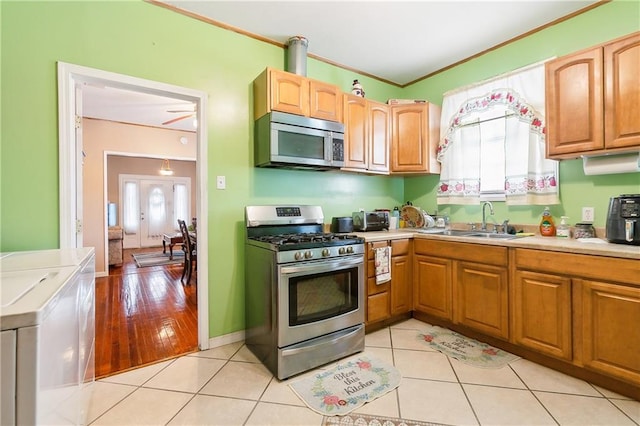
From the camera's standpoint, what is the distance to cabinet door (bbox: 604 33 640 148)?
187 cm

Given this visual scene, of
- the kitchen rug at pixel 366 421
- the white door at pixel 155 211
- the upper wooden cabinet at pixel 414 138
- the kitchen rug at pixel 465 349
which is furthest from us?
the white door at pixel 155 211

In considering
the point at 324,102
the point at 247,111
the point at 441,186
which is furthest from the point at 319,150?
the point at 441,186

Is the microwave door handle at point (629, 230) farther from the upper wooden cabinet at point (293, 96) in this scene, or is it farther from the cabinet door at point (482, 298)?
the upper wooden cabinet at point (293, 96)

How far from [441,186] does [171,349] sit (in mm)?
3047

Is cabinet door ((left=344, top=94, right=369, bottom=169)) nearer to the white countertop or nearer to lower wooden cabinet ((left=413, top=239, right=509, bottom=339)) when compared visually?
the white countertop

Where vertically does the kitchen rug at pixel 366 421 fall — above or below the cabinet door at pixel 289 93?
below

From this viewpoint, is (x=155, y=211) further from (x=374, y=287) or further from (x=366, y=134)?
(x=374, y=287)

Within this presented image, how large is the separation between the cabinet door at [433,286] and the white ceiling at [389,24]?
2.03 metres

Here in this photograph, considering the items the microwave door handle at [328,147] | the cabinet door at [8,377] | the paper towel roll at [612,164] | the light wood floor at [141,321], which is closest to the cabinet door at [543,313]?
the paper towel roll at [612,164]

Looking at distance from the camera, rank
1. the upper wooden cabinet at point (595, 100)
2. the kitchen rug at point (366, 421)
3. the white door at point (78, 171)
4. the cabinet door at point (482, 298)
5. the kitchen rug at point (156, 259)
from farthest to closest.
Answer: the kitchen rug at point (156, 259) < the cabinet door at point (482, 298) < the white door at point (78, 171) < the upper wooden cabinet at point (595, 100) < the kitchen rug at point (366, 421)

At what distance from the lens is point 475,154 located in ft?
9.92

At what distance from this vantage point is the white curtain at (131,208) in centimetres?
823

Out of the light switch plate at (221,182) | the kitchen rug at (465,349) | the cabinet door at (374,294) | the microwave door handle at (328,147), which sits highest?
the microwave door handle at (328,147)

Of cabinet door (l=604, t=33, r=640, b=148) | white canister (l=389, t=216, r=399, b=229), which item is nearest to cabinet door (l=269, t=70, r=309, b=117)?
white canister (l=389, t=216, r=399, b=229)
